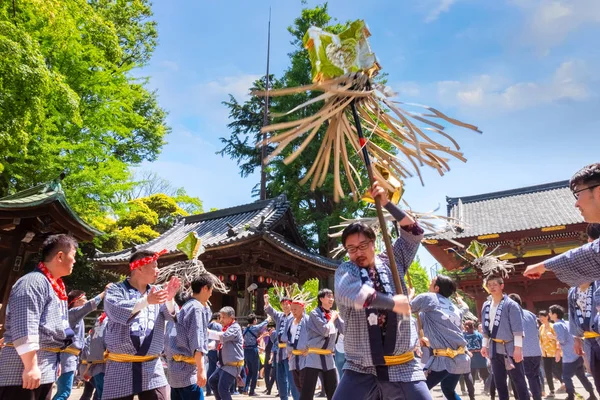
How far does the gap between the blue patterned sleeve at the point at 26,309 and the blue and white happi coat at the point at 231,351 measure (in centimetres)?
457

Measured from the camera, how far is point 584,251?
296 centimetres

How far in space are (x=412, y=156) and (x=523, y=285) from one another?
18.5 m

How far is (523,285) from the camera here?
1881 centimetres

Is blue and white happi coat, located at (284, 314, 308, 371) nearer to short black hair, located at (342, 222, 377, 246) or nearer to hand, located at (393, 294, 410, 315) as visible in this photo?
short black hair, located at (342, 222, 377, 246)

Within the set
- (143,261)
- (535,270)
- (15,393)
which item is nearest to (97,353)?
(15,393)

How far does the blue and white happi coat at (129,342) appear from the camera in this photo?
12.3 feet

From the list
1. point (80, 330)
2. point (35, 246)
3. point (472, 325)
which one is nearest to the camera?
point (80, 330)

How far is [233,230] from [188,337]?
32.4 feet

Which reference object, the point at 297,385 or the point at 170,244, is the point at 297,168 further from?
the point at 297,385

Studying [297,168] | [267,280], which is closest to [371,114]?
[267,280]

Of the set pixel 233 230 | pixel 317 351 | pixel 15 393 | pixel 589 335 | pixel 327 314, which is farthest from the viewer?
pixel 233 230

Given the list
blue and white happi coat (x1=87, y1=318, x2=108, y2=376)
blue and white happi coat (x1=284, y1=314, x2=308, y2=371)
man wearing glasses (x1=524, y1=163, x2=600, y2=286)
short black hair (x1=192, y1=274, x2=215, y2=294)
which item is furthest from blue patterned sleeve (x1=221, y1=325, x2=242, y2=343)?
man wearing glasses (x1=524, y1=163, x2=600, y2=286)

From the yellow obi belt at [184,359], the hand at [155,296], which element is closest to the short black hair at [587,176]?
the hand at [155,296]

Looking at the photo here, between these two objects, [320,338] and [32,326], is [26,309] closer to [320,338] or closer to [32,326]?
[32,326]
